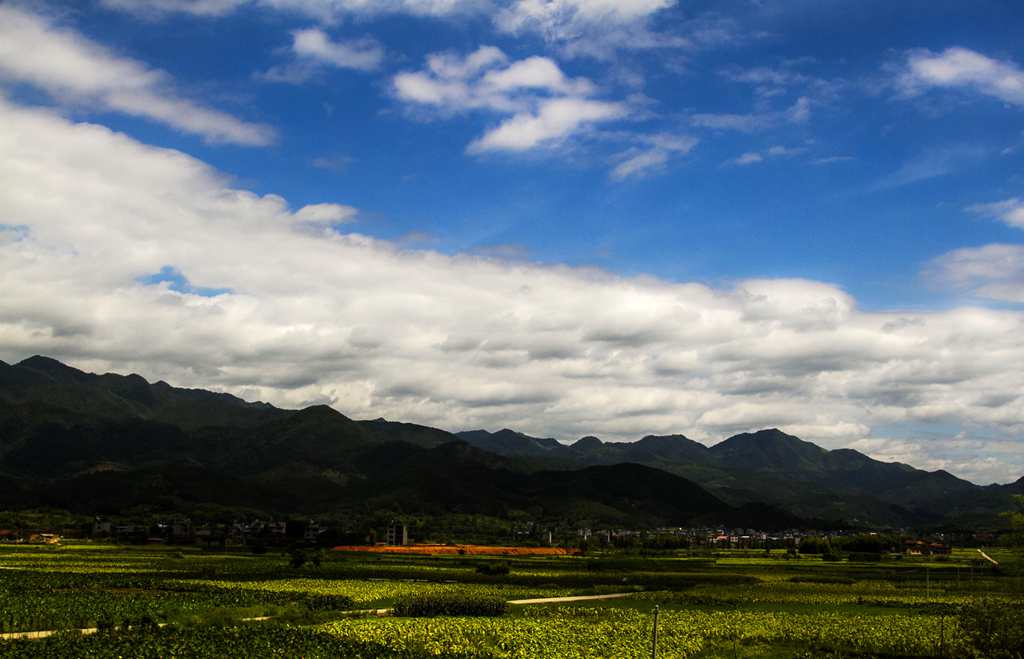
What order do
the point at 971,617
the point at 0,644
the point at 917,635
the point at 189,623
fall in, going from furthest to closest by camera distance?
1. the point at 917,635
2. the point at 189,623
3. the point at 971,617
4. the point at 0,644

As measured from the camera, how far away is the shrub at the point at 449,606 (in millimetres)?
71812

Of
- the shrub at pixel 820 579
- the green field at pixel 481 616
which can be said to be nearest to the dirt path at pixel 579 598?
the green field at pixel 481 616

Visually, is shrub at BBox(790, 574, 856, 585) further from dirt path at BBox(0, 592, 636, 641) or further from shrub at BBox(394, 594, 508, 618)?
shrub at BBox(394, 594, 508, 618)

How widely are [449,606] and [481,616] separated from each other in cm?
460

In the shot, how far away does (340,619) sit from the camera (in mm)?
66062

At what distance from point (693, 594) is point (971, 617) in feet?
146

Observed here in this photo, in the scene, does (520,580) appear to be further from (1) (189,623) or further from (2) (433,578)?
(1) (189,623)

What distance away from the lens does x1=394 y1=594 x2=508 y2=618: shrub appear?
236 ft

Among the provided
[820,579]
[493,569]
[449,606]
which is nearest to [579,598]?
[449,606]

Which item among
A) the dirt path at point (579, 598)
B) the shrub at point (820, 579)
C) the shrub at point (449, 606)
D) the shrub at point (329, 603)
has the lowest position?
the shrub at point (820, 579)

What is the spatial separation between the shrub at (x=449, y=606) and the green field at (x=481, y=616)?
657mm

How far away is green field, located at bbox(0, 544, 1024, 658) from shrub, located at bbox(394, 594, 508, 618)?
0.66 metres

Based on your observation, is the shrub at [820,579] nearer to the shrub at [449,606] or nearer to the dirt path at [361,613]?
the dirt path at [361,613]

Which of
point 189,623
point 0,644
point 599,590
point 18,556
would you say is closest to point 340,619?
point 189,623
